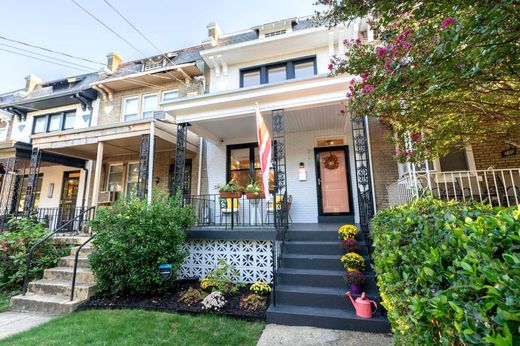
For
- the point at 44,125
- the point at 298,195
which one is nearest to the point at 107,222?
the point at 298,195

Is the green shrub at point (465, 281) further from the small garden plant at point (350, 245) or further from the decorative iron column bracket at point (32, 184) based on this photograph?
the decorative iron column bracket at point (32, 184)

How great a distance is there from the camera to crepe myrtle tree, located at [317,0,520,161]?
1672 millimetres

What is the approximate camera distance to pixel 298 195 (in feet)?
24.2

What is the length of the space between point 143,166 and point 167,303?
4.01 metres

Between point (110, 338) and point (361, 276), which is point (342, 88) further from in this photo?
point (110, 338)

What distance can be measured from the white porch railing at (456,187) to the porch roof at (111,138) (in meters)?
6.37

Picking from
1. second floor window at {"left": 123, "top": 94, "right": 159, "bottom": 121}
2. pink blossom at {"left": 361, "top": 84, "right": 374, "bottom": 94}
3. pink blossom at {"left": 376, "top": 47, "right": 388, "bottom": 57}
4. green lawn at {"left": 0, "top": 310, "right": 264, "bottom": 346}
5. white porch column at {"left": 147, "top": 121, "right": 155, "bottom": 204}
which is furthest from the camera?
second floor window at {"left": 123, "top": 94, "right": 159, "bottom": 121}

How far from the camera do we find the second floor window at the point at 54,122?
408 inches

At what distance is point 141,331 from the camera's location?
3.39 meters

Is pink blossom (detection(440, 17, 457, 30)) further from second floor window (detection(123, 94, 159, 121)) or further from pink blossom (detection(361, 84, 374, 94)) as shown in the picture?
second floor window (detection(123, 94, 159, 121))

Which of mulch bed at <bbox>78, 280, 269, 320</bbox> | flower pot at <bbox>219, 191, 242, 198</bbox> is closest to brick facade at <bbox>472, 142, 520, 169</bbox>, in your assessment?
flower pot at <bbox>219, 191, 242, 198</bbox>

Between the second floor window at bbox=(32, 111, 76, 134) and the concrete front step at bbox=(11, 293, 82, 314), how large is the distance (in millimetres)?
7977

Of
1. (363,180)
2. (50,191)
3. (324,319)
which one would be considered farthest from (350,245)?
(50,191)

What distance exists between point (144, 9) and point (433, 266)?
30.6 ft
